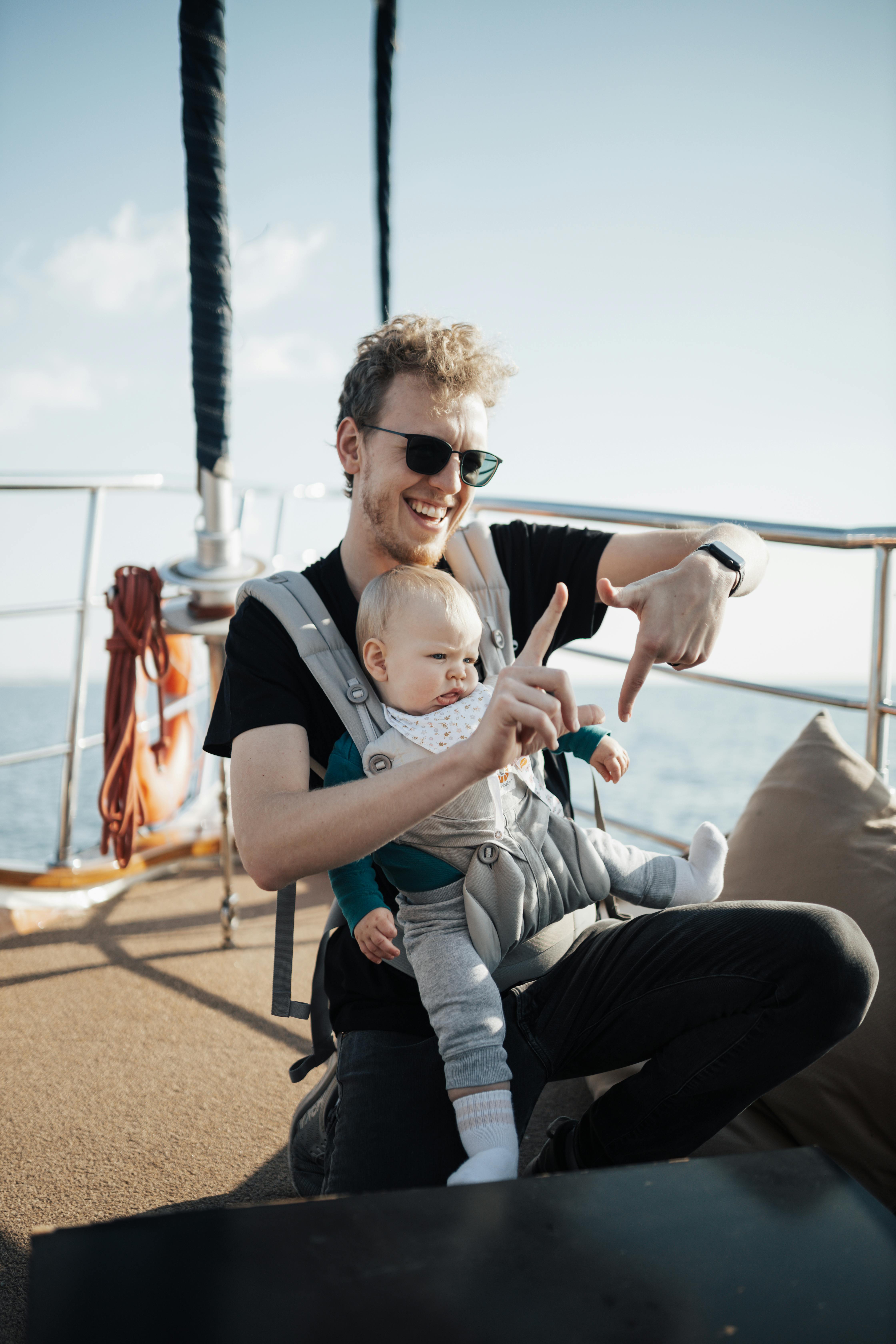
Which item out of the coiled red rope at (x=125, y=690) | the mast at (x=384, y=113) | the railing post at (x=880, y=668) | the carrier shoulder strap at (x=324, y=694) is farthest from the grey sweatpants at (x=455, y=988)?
the mast at (x=384, y=113)

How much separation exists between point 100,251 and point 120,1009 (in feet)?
171

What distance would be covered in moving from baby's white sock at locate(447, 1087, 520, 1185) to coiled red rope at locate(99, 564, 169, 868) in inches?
62.3

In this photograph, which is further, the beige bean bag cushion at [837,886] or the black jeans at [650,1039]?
the beige bean bag cushion at [837,886]

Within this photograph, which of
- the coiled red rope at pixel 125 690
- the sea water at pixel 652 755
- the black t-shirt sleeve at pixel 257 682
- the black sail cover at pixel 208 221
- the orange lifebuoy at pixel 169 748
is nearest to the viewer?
the black t-shirt sleeve at pixel 257 682

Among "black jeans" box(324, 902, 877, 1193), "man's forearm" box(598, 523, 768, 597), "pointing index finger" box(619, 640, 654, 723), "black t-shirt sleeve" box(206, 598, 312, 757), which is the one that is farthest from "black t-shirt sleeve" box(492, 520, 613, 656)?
"black jeans" box(324, 902, 877, 1193)

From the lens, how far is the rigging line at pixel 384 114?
2432mm

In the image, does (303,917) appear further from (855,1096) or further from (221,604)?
(855,1096)

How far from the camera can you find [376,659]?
129 centimetres

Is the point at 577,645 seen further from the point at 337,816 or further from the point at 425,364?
the point at 337,816

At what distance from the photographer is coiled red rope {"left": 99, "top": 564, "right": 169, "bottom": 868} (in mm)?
2334

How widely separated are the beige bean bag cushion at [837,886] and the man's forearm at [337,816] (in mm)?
753

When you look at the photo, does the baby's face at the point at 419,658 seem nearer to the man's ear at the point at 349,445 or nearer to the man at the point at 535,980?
the man at the point at 535,980

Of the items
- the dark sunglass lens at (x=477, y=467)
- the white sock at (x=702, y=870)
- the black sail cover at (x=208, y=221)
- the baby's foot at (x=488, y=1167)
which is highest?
the black sail cover at (x=208, y=221)

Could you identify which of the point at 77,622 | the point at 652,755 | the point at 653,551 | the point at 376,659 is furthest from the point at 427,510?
the point at 652,755
